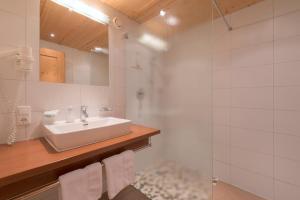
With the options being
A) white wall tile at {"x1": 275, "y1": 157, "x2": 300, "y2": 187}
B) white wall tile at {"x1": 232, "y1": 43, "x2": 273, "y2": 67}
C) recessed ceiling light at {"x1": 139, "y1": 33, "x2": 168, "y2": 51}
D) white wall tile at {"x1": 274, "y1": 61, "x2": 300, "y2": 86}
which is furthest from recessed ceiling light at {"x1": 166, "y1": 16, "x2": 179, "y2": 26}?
white wall tile at {"x1": 275, "y1": 157, "x2": 300, "y2": 187}

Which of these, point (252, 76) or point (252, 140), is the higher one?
point (252, 76)

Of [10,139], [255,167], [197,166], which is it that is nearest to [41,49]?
[10,139]

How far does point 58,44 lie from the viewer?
1.25m

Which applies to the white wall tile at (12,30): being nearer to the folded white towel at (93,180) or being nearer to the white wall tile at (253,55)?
the folded white towel at (93,180)

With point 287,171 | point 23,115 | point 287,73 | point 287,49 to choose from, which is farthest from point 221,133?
point 23,115

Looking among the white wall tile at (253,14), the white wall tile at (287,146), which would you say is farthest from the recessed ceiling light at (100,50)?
the white wall tile at (287,146)

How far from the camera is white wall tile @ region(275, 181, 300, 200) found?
142 centimetres

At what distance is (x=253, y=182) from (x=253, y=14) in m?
1.92

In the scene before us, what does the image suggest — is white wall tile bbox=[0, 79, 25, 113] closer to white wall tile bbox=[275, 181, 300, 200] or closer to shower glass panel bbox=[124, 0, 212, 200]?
shower glass panel bbox=[124, 0, 212, 200]

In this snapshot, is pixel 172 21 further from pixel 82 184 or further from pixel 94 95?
pixel 82 184

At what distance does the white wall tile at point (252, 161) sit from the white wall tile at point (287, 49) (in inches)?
40.6

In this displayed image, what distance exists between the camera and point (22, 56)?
38.3 inches

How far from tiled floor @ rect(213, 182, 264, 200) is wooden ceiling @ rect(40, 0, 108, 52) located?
2.08 metres

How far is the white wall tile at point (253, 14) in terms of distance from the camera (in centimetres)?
156
